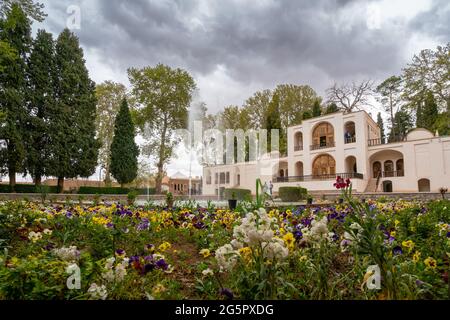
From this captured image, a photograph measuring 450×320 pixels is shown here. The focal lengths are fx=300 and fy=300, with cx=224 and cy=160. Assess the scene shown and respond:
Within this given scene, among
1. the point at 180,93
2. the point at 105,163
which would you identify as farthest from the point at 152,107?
the point at 105,163

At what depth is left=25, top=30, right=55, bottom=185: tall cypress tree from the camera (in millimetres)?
21922

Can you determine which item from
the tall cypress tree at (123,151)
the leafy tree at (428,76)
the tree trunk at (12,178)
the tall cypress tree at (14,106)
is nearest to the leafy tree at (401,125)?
the leafy tree at (428,76)

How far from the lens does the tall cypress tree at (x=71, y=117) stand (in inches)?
910

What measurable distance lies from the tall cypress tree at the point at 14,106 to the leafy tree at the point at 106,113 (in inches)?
487

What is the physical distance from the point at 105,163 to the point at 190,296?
117 feet

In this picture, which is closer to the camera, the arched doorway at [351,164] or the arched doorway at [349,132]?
the arched doorway at [349,132]

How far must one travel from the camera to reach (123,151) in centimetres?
2895

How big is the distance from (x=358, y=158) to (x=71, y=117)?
81.5ft

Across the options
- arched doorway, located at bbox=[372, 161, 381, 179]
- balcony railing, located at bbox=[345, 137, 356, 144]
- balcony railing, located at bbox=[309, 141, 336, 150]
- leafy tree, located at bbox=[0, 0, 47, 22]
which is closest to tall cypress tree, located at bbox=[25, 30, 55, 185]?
leafy tree, located at bbox=[0, 0, 47, 22]

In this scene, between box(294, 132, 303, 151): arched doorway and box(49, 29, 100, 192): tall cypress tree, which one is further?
box(294, 132, 303, 151): arched doorway

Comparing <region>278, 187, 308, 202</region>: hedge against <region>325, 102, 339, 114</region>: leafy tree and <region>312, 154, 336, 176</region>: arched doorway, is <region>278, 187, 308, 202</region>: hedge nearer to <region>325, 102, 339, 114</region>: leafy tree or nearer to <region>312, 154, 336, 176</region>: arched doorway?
<region>312, 154, 336, 176</region>: arched doorway

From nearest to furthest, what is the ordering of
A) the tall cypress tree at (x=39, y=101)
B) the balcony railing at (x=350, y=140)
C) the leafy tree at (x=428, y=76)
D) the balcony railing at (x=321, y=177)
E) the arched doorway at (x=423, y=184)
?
1. the tall cypress tree at (x=39, y=101)
2. the leafy tree at (x=428, y=76)
3. the arched doorway at (x=423, y=184)
4. the balcony railing at (x=321, y=177)
5. the balcony railing at (x=350, y=140)

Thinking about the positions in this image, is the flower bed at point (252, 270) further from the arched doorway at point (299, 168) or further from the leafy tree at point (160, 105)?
the leafy tree at point (160, 105)

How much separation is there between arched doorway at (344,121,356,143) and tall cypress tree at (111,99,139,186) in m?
20.6
